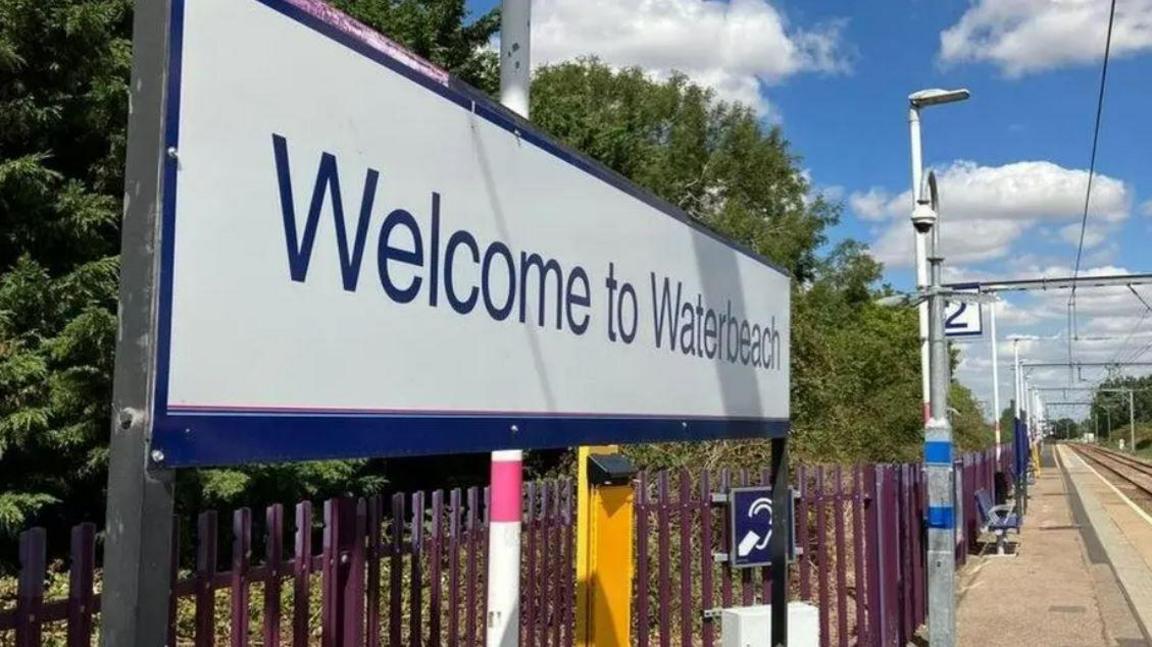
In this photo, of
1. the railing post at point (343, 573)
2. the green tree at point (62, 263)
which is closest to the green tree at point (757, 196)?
the green tree at point (62, 263)

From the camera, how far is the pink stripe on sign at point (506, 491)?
2.75 m

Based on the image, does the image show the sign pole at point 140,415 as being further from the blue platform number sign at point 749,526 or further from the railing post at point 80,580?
the blue platform number sign at point 749,526

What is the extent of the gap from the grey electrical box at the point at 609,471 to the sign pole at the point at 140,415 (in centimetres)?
217

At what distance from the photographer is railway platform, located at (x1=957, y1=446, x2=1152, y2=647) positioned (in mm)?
9367

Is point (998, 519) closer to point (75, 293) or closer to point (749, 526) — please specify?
point (749, 526)

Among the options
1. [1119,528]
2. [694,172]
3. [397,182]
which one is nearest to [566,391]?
[397,182]

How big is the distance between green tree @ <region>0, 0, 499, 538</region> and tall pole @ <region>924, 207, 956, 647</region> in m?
5.58

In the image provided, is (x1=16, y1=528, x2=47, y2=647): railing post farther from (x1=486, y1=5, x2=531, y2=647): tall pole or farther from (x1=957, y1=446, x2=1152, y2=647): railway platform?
(x1=957, y1=446, x2=1152, y2=647): railway platform

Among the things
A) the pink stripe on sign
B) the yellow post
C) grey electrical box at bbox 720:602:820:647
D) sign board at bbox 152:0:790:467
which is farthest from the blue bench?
the pink stripe on sign

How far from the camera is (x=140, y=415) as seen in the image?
1.33 m

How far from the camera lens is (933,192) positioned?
8812 millimetres

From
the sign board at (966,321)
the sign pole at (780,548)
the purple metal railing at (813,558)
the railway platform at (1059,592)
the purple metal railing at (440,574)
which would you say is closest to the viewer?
the purple metal railing at (440,574)

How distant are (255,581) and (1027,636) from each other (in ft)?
27.5

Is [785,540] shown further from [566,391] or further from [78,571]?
[78,571]
